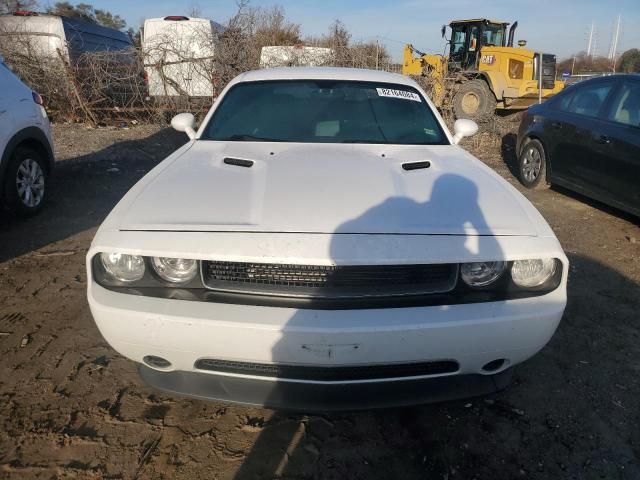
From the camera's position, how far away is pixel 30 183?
195 inches

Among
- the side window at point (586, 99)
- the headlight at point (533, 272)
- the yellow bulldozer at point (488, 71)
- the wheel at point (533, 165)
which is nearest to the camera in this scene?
the headlight at point (533, 272)

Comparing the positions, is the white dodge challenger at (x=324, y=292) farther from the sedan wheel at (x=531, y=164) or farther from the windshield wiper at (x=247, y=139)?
the sedan wheel at (x=531, y=164)

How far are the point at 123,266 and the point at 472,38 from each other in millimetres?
12809

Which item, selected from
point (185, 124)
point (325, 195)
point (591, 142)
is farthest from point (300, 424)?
point (591, 142)

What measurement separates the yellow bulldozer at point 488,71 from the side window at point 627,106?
6077 mm

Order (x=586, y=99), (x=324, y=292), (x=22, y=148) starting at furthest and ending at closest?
(x=586, y=99) → (x=22, y=148) → (x=324, y=292)

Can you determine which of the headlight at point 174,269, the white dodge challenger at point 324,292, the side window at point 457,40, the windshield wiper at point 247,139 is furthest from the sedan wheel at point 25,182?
the side window at point 457,40

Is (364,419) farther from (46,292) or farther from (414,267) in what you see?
(46,292)

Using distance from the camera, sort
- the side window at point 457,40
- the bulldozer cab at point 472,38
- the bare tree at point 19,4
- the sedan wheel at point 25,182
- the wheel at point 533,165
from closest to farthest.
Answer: the sedan wheel at point 25,182 → the wheel at point 533,165 → the bulldozer cab at point 472,38 → the side window at point 457,40 → the bare tree at point 19,4

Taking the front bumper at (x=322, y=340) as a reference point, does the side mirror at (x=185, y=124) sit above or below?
above

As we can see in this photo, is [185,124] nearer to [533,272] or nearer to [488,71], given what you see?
[533,272]

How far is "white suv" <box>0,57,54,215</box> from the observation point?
452 cm

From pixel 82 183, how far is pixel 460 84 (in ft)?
28.7

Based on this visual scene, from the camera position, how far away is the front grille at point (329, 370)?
191 cm
